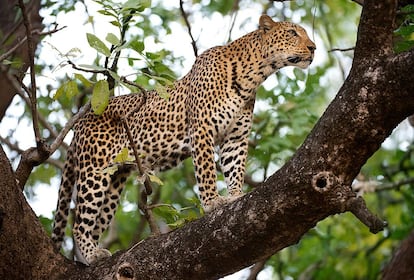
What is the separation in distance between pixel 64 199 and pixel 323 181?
3.70 meters

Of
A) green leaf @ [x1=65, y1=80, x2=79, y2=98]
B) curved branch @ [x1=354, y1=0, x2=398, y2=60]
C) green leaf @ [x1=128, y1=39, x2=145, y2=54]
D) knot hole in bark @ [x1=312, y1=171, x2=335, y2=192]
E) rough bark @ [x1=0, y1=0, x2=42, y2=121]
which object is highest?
rough bark @ [x1=0, y1=0, x2=42, y2=121]

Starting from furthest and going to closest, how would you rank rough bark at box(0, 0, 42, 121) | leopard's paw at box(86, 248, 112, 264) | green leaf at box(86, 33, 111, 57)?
rough bark at box(0, 0, 42, 121) → leopard's paw at box(86, 248, 112, 264) → green leaf at box(86, 33, 111, 57)

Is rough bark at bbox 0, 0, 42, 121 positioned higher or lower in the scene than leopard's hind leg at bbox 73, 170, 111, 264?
higher

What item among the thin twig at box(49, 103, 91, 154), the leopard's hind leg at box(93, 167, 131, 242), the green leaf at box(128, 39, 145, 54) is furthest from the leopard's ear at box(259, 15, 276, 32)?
the thin twig at box(49, 103, 91, 154)

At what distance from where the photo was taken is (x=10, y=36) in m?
8.92

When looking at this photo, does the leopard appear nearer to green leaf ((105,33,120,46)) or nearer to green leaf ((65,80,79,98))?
green leaf ((65,80,79,98))

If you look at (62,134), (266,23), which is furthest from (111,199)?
(266,23)

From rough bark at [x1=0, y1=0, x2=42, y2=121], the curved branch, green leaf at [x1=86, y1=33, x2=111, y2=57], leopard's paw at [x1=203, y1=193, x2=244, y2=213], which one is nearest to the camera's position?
the curved branch

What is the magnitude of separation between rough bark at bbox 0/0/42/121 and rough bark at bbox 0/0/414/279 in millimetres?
2813

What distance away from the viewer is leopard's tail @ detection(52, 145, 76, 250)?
313 inches

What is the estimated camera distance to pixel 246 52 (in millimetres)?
8336

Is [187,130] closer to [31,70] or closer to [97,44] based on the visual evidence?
[31,70]

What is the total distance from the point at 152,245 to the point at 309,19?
7.15m

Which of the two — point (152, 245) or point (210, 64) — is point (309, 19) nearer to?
point (210, 64)
